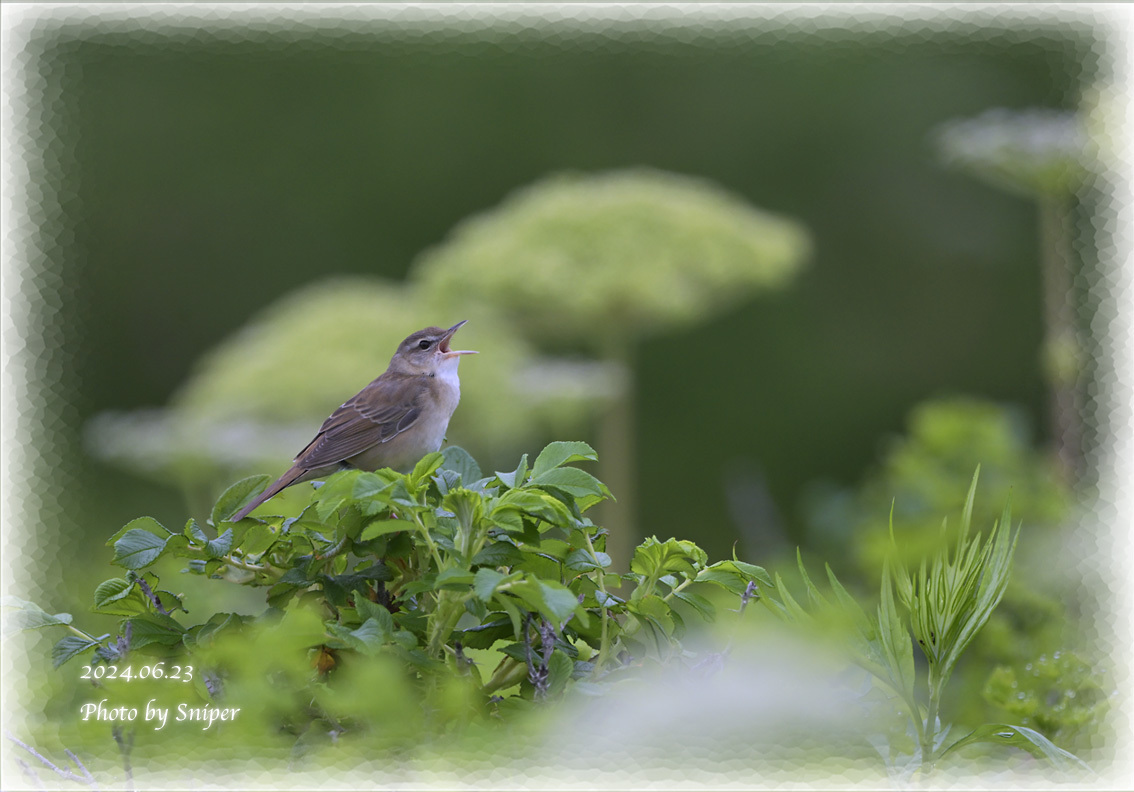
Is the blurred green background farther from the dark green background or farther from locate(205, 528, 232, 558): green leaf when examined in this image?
locate(205, 528, 232, 558): green leaf

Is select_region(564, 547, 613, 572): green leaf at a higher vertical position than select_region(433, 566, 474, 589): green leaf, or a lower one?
lower

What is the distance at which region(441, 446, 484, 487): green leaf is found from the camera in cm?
106

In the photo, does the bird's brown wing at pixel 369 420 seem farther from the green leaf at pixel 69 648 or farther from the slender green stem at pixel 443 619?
the slender green stem at pixel 443 619

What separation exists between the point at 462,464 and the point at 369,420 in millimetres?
1129

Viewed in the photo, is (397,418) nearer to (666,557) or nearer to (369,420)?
(369,420)

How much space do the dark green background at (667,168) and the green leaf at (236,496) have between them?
563cm

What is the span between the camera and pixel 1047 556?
2.54 metres

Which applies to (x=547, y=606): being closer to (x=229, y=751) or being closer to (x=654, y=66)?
(x=229, y=751)

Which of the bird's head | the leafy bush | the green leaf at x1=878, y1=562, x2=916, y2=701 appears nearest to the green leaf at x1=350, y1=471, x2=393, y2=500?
the leafy bush

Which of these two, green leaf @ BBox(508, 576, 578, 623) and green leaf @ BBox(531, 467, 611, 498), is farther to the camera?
green leaf @ BBox(531, 467, 611, 498)

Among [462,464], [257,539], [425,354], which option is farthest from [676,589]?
[425,354]

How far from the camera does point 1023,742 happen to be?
972mm

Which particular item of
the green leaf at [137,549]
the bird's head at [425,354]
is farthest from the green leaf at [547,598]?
the bird's head at [425,354]

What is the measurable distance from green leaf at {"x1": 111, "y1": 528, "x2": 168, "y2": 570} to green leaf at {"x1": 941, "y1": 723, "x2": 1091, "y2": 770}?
2.35 ft
